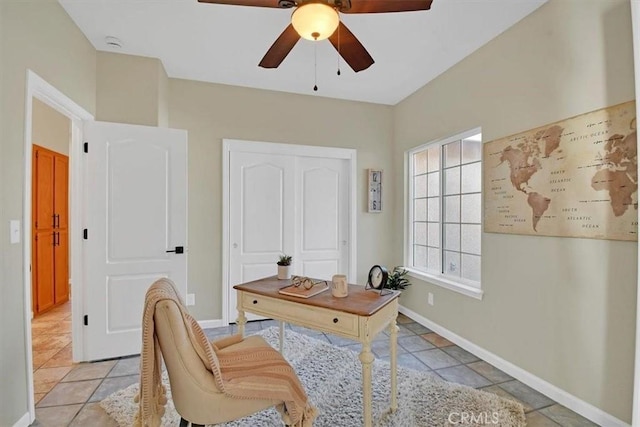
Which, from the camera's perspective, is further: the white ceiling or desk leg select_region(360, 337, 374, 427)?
the white ceiling

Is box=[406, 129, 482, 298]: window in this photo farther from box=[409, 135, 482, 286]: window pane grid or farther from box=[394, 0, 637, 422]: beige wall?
box=[394, 0, 637, 422]: beige wall

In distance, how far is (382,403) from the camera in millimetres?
2102

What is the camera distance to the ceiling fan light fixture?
158 cm

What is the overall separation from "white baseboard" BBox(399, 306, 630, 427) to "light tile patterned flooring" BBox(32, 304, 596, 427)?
0.14 ft

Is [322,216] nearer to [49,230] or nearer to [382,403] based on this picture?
[382,403]

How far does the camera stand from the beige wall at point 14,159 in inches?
68.9

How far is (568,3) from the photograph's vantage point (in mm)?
2098

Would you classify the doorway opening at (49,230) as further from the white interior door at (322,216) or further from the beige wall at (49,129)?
the white interior door at (322,216)

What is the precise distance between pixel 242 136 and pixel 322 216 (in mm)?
1368

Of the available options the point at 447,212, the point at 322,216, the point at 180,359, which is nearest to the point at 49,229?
the point at 322,216

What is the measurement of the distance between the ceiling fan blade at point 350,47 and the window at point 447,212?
1392 mm

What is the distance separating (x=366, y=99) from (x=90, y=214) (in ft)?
10.7

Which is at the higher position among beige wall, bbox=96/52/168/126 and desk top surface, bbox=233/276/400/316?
beige wall, bbox=96/52/168/126
